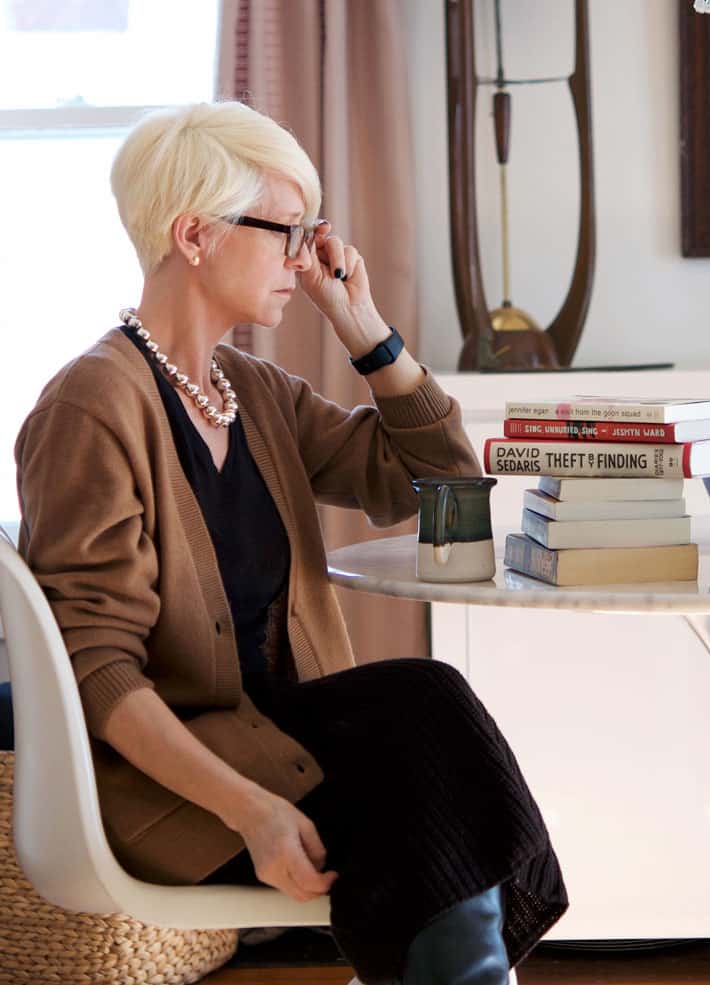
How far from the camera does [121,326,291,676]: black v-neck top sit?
1524 millimetres

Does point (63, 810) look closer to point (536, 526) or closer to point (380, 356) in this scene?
point (536, 526)

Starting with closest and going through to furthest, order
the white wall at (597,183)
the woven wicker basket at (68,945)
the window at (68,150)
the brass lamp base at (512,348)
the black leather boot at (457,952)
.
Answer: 1. the black leather boot at (457,952)
2. the woven wicker basket at (68,945)
3. the brass lamp base at (512,348)
4. the white wall at (597,183)
5. the window at (68,150)

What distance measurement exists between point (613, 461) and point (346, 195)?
1.32m

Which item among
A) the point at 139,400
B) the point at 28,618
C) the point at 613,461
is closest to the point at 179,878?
the point at 28,618

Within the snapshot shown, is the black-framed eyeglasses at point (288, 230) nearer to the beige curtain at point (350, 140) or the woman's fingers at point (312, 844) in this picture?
the woman's fingers at point (312, 844)

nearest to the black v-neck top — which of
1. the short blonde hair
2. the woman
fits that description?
the woman

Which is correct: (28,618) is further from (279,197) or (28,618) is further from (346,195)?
(346,195)

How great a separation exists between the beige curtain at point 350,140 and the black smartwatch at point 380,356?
782 mm

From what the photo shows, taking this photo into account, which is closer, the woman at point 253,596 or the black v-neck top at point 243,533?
the woman at point 253,596

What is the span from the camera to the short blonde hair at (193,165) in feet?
5.07

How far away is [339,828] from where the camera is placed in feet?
4.22

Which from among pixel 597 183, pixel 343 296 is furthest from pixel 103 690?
pixel 597 183

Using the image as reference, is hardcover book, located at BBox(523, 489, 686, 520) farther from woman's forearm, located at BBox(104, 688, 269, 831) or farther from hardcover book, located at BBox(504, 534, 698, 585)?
woman's forearm, located at BBox(104, 688, 269, 831)

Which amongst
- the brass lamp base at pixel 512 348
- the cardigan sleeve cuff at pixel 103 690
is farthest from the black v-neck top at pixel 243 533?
the brass lamp base at pixel 512 348
